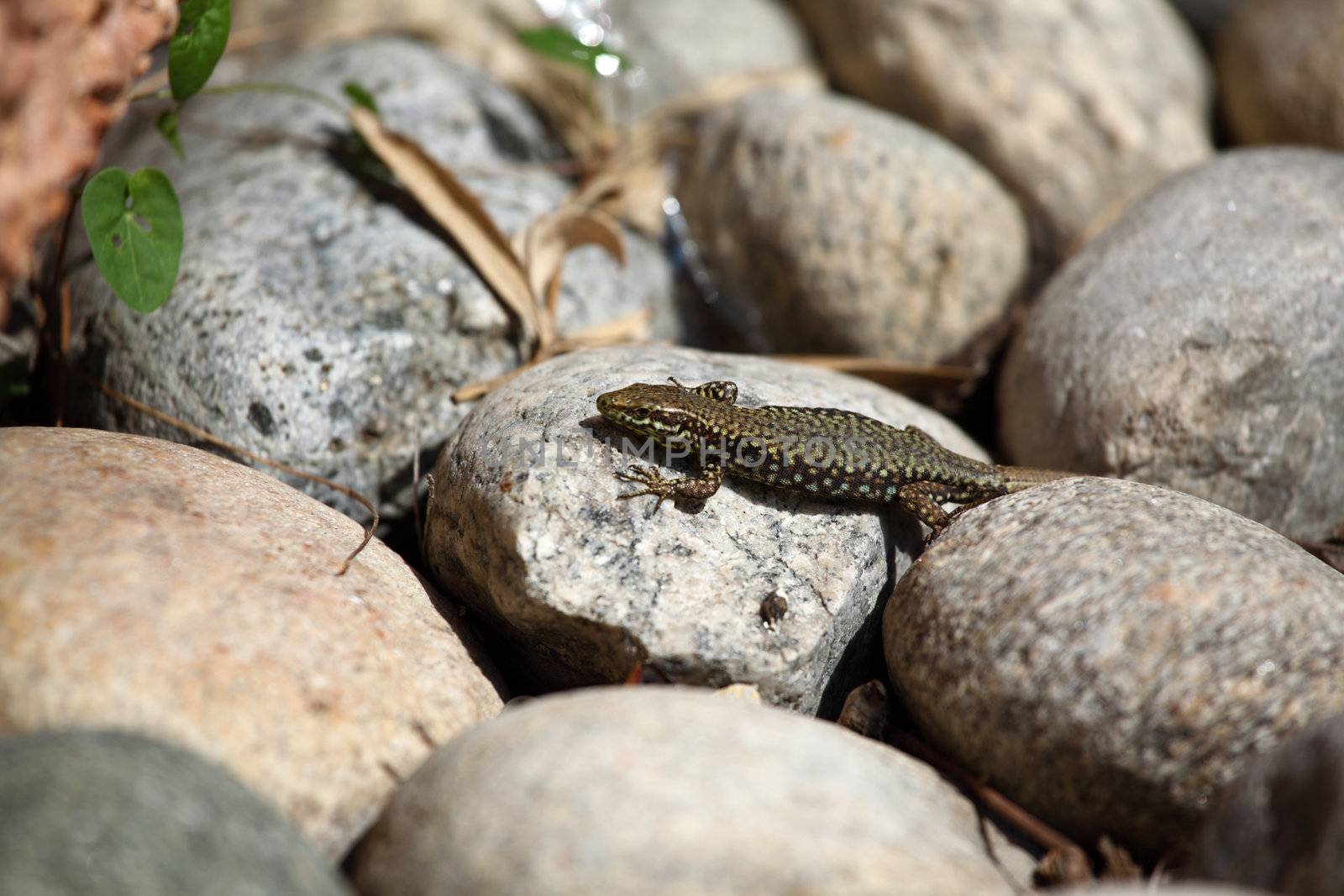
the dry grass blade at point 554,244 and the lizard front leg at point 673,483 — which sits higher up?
the dry grass blade at point 554,244

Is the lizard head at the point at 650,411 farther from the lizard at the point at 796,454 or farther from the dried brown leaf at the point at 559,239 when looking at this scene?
the dried brown leaf at the point at 559,239

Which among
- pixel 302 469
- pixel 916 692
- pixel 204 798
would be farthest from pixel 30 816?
pixel 916 692

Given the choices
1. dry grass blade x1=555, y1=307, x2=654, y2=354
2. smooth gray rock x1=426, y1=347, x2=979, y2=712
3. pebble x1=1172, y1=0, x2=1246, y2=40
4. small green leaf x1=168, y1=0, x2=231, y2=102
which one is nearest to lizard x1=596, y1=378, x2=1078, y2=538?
smooth gray rock x1=426, y1=347, x2=979, y2=712

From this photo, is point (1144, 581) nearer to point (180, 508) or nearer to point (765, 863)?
point (765, 863)

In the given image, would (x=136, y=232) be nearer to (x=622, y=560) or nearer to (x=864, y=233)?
(x=622, y=560)

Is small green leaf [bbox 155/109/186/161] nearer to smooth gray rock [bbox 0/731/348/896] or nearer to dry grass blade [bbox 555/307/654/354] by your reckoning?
dry grass blade [bbox 555/307/654/354]

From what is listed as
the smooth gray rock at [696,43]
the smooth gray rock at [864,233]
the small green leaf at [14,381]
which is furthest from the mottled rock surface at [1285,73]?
the small green leaf at [14,381]
